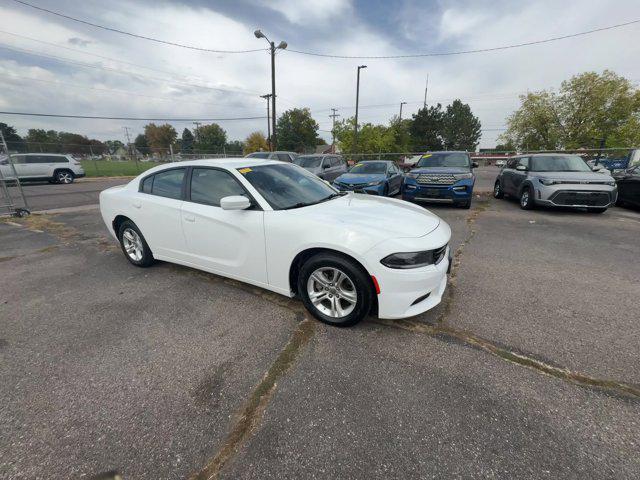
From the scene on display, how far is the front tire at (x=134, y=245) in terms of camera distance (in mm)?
3967

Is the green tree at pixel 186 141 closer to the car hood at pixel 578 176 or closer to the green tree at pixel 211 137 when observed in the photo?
the green tree at pixel 211 137

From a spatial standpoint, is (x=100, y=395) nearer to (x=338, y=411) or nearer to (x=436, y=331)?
(x=338, y=411)

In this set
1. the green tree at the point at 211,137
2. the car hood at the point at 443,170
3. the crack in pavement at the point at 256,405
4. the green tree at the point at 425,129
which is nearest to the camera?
the crack in pavement at the point at 256,405

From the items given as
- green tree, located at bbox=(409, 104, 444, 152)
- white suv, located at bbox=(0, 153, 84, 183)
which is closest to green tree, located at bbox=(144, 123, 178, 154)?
green tree, located at bbox=(409, 104, 444, 152)

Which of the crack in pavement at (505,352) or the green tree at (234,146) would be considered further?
the green tree at (234,146)

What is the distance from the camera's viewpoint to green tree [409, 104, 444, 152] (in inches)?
2269

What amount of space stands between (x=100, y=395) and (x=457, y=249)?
4794mm

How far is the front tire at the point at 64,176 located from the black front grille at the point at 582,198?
74.4 ft

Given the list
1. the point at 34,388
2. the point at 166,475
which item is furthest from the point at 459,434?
the point at 34,388

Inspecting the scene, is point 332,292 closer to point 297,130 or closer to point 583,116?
point 583,116

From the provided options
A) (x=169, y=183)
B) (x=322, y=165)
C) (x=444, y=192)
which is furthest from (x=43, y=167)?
(x=444, y=192)

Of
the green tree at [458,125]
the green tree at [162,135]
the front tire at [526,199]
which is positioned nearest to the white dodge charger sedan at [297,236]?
the front tire at [526,199]

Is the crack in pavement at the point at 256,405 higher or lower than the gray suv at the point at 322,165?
lower

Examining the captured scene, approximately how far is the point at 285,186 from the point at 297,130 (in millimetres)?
74635
